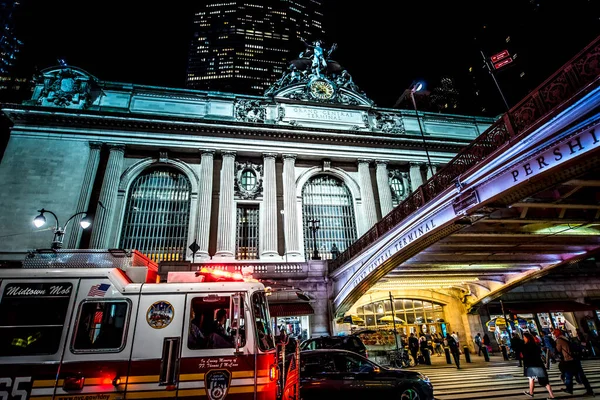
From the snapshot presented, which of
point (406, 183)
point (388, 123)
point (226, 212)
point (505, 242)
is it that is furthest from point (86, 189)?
point (388, 123)

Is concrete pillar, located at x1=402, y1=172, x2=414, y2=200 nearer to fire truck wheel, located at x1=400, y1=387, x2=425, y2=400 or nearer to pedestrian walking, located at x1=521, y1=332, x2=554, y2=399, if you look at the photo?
pedestrian walking, located at x1=521, y1=332, x2=554, y2=399

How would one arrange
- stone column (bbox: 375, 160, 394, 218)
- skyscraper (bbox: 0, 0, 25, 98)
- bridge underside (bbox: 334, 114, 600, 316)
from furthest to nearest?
1. stone column (bbox: 375, 160, 394, 218)
2. skyscraper (bbox: 0, 0, 25, 98)
3. bridge underside (bbox: 334, 114, 600, 316)

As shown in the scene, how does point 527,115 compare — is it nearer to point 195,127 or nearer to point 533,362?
point 533,362

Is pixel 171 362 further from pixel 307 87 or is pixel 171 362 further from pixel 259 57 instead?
pixel 259 57

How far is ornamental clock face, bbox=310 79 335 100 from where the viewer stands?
91.5ft

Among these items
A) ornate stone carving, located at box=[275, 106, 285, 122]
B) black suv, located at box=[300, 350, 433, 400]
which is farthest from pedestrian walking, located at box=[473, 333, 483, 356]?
ornate stone carving, located at box=[275, 106, 285, 122]

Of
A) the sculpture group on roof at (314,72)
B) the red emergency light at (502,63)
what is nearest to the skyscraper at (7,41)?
the sculpture group on roof at (314,72)

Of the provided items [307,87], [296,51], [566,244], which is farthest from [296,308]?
[296,51]

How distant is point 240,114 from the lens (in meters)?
25.7

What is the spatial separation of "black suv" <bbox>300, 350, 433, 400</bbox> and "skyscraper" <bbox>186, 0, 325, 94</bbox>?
227 ft

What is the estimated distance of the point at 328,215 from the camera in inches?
977

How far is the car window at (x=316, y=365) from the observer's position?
6.94m

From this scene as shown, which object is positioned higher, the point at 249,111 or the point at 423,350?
the point at 249,111

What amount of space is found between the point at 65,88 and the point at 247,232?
18.6 metres
